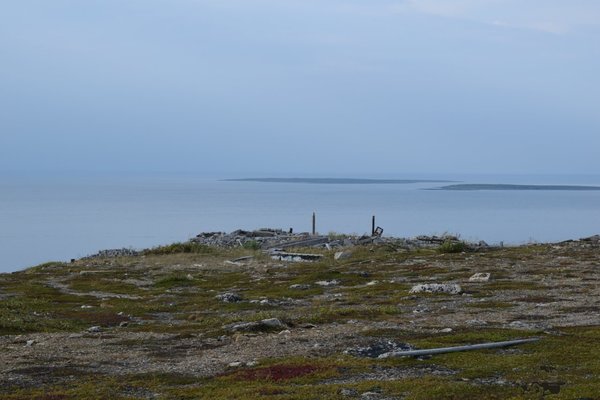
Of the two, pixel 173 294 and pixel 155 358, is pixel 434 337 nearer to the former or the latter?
pixel 155 358

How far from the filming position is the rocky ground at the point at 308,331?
14.5 m

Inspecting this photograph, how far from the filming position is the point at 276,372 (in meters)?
15.5

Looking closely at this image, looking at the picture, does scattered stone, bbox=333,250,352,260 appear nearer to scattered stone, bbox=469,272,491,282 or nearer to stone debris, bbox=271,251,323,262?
stone debris, bbox=271,251,323,262

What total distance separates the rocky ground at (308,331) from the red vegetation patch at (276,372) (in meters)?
0.06

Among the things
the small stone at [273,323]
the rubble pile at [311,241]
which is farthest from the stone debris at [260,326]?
the rubble pile at [311,241]

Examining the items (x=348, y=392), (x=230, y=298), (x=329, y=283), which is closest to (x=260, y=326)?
(x=348, y=392)

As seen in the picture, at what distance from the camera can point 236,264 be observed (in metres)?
47.5

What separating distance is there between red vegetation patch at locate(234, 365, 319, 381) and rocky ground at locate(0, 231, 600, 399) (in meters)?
0.06

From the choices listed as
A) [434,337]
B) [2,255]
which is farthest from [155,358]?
[2,255]

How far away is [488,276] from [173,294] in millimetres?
13009

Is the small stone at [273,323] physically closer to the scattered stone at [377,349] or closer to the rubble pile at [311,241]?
the scattered stone at [377,349]

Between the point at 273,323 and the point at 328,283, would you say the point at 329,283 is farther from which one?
the point at 273,323

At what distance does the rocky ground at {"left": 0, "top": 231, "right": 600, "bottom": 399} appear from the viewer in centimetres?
1451

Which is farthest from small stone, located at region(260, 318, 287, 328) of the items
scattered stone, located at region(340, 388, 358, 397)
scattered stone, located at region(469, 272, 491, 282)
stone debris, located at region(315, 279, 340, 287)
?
scattered stone, located at region(469, 272, 491, 282)
